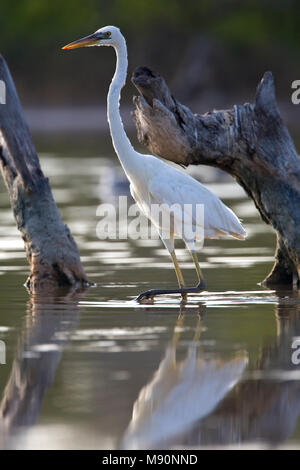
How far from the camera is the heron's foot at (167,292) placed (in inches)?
358

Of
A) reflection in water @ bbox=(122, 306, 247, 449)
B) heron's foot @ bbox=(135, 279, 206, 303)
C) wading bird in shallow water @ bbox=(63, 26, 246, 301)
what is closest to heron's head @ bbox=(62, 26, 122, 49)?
wading bird in shallow water @ bbox=(63, 26, 246, 301)

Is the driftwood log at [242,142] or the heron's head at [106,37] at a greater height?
the heron's head at [106,37]

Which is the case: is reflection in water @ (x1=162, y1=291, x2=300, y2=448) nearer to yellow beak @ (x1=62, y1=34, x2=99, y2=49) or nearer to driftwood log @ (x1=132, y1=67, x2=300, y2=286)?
driftwood log @ (x1=132, y1=67, x2=300, y2=286)

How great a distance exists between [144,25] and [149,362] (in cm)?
4795

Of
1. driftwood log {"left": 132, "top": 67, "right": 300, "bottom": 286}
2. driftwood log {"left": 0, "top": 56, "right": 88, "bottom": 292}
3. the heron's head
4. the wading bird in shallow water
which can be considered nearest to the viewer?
driftwood log {"left": 132, "top": 67, "right": 300, "bottom": 286}

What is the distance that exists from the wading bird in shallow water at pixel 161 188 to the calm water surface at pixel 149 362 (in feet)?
1.98

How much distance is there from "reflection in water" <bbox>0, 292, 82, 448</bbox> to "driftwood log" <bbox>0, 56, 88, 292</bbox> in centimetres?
65

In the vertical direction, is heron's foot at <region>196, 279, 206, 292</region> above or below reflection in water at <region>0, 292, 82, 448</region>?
below

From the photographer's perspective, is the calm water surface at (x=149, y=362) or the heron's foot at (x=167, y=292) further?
the heron's foot at (x=167, y=292)

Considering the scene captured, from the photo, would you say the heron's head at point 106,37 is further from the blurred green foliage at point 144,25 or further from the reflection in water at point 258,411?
the blurred green foliage at point 144,25

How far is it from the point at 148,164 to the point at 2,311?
1807 mm

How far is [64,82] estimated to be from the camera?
46.6 metres

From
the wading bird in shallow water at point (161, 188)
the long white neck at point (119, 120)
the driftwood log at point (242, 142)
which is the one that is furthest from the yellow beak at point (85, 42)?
the driftwood log at point (242, 142)

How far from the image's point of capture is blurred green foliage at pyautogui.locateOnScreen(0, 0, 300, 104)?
165 ft
